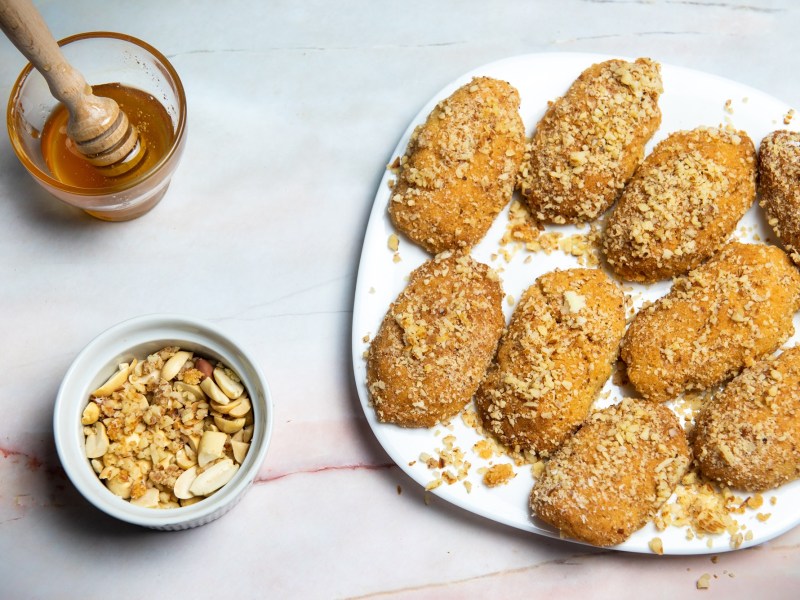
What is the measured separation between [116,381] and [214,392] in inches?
7.4

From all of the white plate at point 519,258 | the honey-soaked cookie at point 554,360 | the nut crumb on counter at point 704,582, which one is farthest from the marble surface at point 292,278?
the honey-soaked cookie at point 554,360

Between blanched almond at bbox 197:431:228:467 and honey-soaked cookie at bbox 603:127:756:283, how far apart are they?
0.84m

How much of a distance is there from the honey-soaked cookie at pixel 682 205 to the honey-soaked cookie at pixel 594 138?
6cm

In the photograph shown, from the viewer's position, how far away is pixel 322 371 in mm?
1637

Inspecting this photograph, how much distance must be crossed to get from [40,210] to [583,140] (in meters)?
1.17

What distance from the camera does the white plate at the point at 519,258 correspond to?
1.48m

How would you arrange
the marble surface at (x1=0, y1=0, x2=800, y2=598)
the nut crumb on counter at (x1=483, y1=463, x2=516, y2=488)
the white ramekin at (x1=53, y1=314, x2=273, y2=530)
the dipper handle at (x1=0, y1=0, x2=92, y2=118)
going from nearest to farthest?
the dipper handle at (x1=0, y1=0, x2=92, y2=118), the white ramekin at (x1=53, y1=314, x2=273, y2=530), the nut crumb on counter at (x1=483, y1=463, x2=516, y2=488), the marble surface at (x1=0, y1=0, x2=800, y2=598)

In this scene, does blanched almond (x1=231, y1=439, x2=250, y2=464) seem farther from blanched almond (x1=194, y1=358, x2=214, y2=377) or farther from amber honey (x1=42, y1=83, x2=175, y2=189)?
amber honey (x1=42, y1=83, x2=175, y2=189)

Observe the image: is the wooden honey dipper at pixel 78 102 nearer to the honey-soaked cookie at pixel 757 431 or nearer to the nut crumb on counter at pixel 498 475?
the nut crumb on counter at pixel 498 475

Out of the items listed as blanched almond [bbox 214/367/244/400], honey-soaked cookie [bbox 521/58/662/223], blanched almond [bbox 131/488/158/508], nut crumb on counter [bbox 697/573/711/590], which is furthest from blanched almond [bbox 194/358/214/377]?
nut crumb on counter [bbox 697/573/711/590]

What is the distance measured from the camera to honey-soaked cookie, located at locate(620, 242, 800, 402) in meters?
1.47

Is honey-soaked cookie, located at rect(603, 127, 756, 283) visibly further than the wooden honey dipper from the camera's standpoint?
Yes

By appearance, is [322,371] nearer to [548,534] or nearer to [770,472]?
[548,534]

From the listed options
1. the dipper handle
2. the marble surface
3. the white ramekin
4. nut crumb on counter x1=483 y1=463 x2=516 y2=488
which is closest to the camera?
the dipper handle
